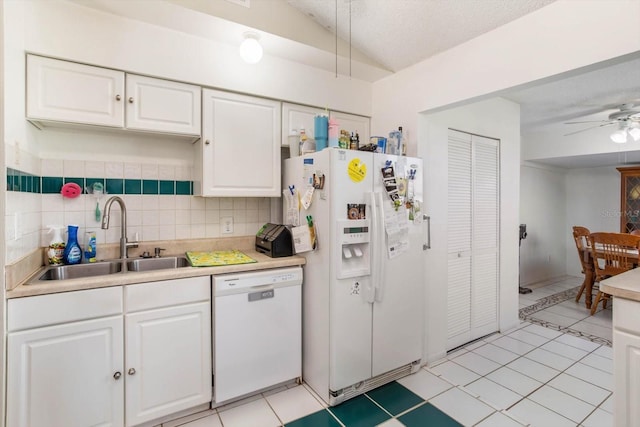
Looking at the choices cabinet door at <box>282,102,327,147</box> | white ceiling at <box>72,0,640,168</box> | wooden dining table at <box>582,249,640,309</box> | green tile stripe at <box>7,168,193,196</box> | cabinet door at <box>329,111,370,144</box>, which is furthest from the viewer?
wooden dining table at <box>582,249,640,309</box>

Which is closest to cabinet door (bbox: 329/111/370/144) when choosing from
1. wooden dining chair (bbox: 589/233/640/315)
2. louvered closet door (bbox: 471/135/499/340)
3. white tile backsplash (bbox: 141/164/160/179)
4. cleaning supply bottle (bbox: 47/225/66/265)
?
louvered closet door (bbox: 471/135/499/340)

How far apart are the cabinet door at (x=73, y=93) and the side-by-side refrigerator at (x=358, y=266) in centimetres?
119

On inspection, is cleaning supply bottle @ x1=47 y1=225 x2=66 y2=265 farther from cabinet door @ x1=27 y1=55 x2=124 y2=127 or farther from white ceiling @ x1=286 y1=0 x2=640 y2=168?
white ceiling @ x1=286 y1=0 x2=640 y2=168

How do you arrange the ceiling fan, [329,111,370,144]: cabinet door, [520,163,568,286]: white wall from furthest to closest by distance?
[520,163,568,286]: white wall → the ceiling fan → [329,111,370,144]: cabinet door

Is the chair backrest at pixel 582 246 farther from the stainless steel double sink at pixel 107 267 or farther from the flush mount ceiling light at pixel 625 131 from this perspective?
the stainless steel double sink at pixel 107 267

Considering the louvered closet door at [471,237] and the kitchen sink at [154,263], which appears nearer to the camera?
the kitchen sink at [154,263]

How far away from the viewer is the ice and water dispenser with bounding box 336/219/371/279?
6.48 ft

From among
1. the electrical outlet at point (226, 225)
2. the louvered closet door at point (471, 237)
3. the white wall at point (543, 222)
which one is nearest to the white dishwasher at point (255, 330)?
the electrical outlet at point (226, 225)

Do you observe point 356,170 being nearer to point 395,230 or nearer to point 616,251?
point 395,230

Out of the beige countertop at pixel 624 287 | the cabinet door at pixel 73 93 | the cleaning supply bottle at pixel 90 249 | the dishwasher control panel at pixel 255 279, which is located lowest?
the dishwasher control panel at pixel 255 279

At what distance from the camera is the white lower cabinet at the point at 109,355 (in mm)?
1479

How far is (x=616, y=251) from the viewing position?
143 inches

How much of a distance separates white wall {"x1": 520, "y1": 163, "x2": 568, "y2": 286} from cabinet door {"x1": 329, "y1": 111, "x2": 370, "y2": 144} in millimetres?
3561

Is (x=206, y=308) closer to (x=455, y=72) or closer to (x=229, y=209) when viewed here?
(x=229, y=209)
